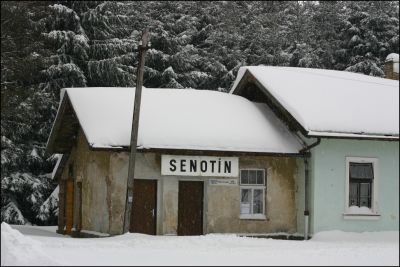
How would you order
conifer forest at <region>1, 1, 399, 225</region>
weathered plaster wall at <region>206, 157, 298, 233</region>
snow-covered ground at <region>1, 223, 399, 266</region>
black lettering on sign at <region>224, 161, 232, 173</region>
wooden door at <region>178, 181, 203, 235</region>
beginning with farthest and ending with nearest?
conifer forest at <region>1, 1, 399, 225</region>
weathered plaster wall at <region>206, 157, 298, 233</region>
wooden door at <region>178, 181, 203, 235</region>
black lettering on sign at <region>224, 161, 232, 173</region>
snow-covered ground at <region>1, 223, 399, 266</region>

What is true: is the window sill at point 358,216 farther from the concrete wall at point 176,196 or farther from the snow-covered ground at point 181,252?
the snow-covered ground at point 181,252

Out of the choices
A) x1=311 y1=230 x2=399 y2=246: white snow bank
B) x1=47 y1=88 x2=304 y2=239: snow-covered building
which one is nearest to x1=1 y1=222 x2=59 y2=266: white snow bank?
x1=47 y1=88 x2=304 y2=239: snow-covered building

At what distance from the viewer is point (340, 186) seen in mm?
22625

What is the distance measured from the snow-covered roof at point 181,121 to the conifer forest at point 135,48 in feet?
20.3

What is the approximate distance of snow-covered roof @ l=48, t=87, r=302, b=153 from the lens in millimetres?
22078

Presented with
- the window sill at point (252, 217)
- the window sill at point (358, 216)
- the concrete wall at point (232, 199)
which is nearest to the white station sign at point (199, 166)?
the concrete wall at point (232, 199)

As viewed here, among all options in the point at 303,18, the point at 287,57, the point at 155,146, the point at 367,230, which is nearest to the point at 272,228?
the point at 367,230

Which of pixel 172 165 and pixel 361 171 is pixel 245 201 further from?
pixel 361 171

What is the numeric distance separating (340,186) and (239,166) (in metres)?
2.99

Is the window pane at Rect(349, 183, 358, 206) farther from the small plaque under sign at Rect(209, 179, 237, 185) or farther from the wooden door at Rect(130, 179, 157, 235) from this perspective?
the wooden door at Rect(130, 179, 157, 235)

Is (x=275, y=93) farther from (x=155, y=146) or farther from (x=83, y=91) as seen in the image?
(x=83, y=91)

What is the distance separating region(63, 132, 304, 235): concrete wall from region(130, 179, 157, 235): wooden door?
0.20m

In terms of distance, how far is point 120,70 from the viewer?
116ft

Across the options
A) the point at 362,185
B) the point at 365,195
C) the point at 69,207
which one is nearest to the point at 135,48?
the point at 69,207
